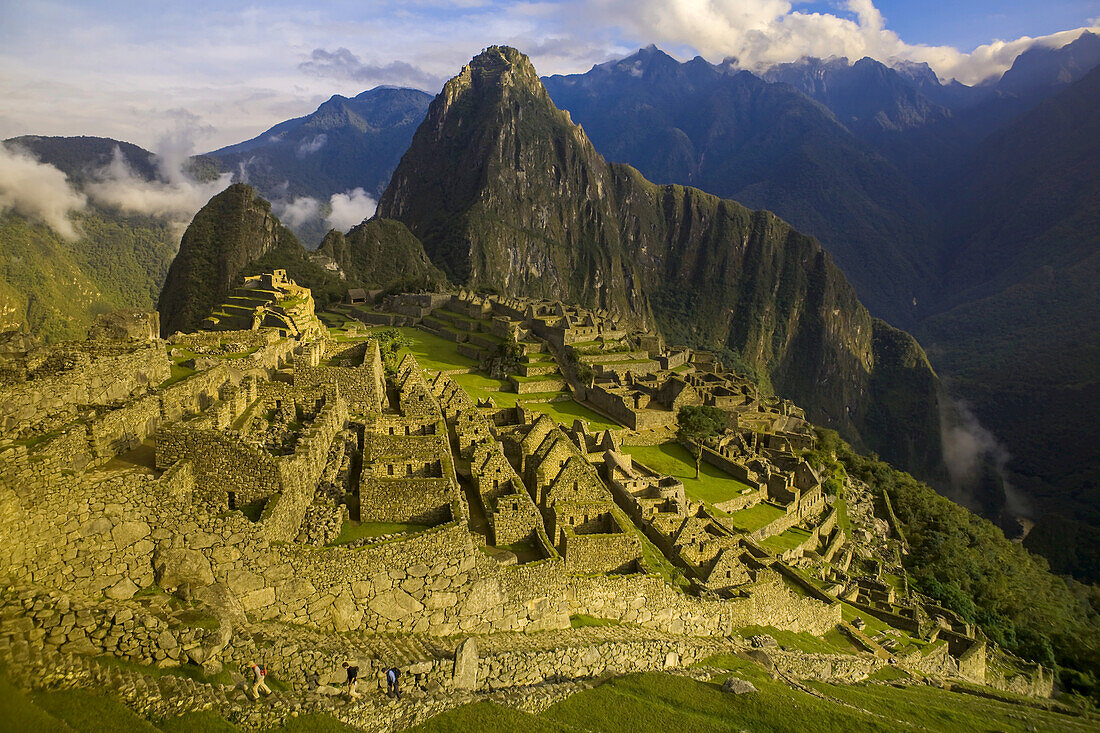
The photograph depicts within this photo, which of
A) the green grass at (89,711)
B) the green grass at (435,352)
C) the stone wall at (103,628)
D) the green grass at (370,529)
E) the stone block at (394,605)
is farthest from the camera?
the green grass at (435,352)

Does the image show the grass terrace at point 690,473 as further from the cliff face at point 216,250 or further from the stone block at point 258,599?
the cliff face at point 216,250

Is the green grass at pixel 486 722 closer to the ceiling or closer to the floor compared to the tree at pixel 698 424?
closer to the ceiling

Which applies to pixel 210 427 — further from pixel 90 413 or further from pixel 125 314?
pixel 125 314

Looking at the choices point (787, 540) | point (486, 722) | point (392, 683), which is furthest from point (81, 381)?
point (787, 540)

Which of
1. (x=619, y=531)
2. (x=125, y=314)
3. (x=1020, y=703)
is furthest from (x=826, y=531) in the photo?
(x=125, y=314)

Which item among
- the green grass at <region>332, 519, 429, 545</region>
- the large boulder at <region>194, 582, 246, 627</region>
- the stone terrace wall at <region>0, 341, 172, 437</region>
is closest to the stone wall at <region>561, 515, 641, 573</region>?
the green grass at <region>332, 519, 429, 545</region>

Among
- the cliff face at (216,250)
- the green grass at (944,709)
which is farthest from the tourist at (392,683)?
the cliff face at (216,250)

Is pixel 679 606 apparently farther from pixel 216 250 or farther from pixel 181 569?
pixel 216 250
